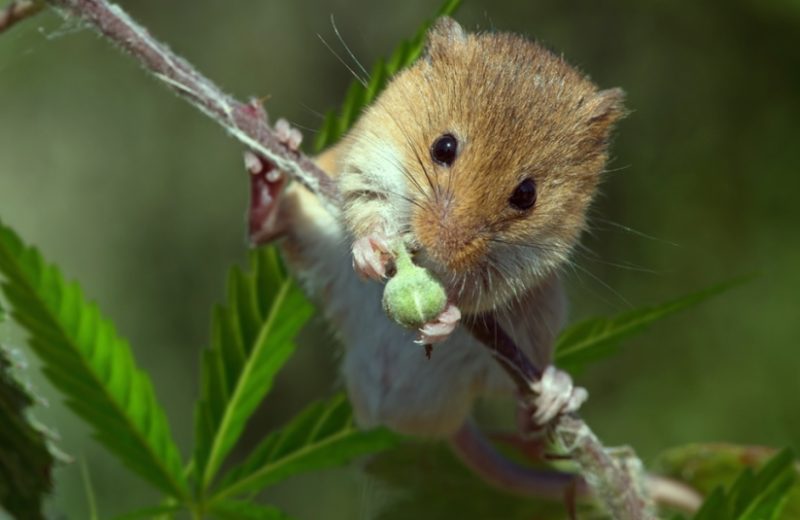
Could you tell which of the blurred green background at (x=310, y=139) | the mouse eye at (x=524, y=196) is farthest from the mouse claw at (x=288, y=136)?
the blurred green background at (x=310, y=139)

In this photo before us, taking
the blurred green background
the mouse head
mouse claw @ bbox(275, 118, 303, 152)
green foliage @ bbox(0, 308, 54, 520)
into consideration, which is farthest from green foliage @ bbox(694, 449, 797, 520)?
the blurred green background

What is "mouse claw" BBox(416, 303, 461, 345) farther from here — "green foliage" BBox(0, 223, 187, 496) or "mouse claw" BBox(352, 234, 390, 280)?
"green foliage" BBox(0, 223, 187, 496)

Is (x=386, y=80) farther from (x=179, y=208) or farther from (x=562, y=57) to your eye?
(x=179, y=208)

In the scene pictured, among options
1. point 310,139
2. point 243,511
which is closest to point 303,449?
point 243,511

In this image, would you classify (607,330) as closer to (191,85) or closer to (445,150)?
(445,150)

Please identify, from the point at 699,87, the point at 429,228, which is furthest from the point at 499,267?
the point at 699,87
